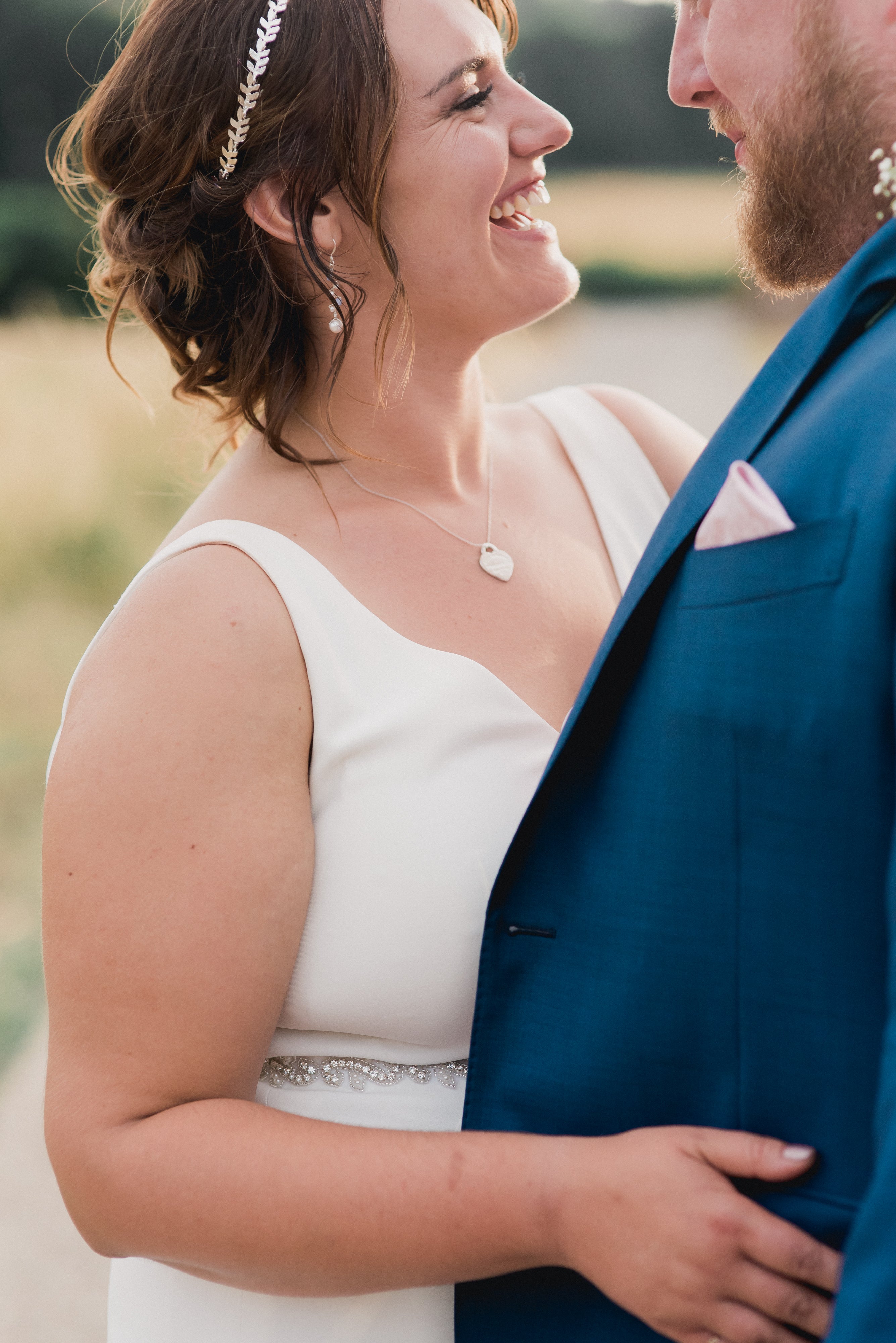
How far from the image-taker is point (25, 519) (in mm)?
6660

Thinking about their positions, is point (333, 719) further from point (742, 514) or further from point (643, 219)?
point (643, 219)

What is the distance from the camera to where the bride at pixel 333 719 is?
1.25 metres

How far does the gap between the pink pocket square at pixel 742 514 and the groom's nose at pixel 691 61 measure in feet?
2.94

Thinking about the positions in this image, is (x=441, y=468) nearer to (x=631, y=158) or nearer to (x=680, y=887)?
(x=680, y=887)

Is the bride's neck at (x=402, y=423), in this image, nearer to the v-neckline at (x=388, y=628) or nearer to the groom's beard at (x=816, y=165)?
the v-neckline at (x=388, y=628)

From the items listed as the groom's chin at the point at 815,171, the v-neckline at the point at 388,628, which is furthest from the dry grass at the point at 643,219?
the v-neckline at the point at 388,628

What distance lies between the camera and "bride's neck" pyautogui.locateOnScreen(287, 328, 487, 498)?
6.36 feet

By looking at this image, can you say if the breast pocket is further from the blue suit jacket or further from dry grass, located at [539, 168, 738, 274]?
dry grass, located at [539, 168, 738, 274]

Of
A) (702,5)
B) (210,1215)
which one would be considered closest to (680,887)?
(210,1215)

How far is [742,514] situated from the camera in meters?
1.05

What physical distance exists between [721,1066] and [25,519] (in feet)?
20.7

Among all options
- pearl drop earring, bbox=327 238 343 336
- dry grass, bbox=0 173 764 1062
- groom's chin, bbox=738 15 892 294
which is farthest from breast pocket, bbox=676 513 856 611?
dry grass, bbox=0 173 764 1062

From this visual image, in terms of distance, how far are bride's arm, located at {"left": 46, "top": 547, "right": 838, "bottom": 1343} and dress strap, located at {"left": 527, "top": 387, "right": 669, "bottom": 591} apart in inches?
30.7

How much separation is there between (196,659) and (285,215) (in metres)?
0.87
